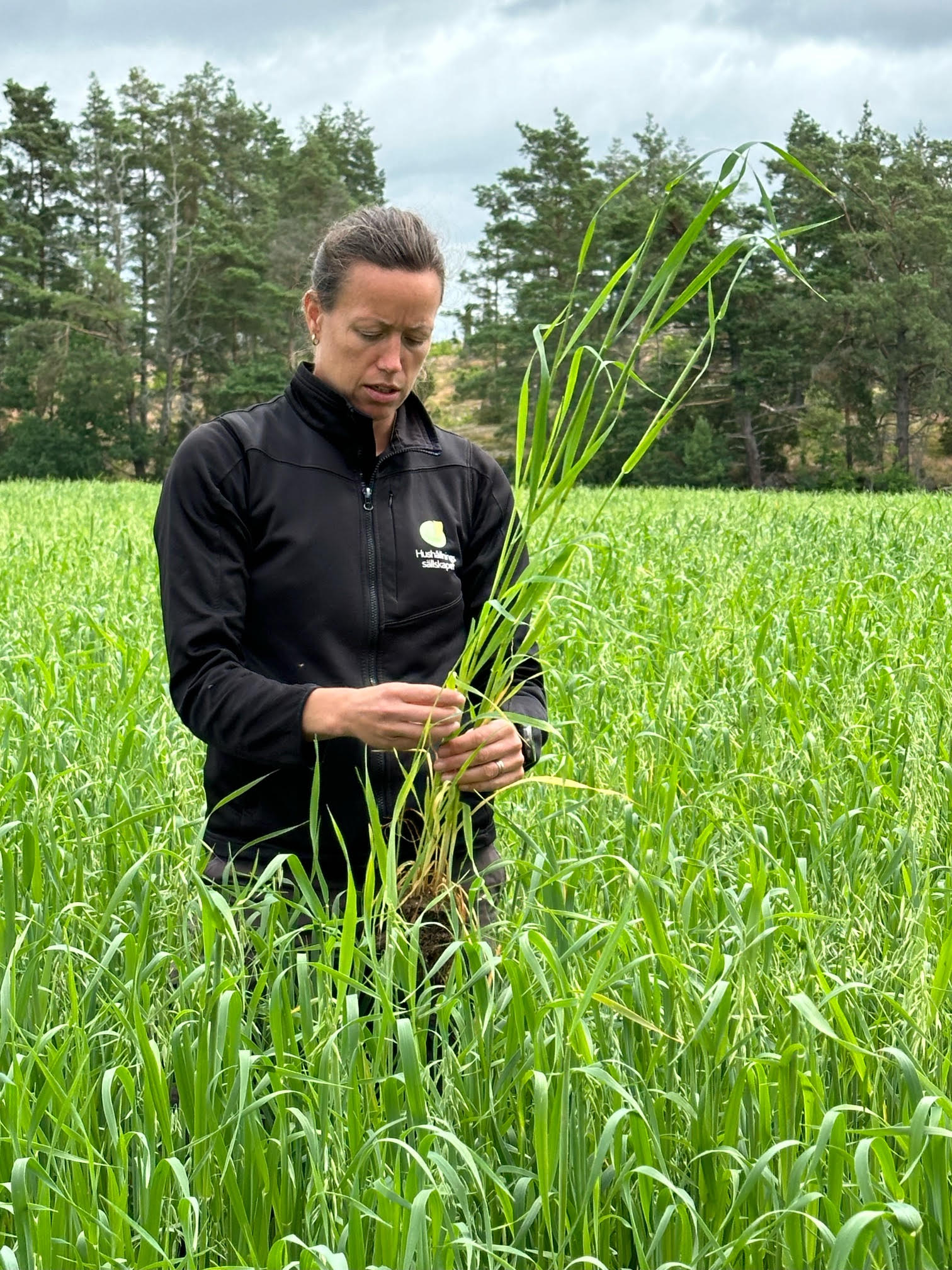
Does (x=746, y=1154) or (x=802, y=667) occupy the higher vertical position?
(x=802, y=667)

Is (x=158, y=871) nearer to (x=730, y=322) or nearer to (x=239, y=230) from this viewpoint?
(x=730, y=322)

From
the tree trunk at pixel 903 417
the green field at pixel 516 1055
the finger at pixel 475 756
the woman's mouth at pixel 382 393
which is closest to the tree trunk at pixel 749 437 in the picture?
the tree trunk at pixel 903 417

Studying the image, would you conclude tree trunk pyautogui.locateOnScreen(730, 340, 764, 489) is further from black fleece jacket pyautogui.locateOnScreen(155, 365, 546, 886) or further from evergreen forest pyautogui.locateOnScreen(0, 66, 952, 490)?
black fleece jacket pyautogui.locateOnScreen(155, 365, 546, 886)

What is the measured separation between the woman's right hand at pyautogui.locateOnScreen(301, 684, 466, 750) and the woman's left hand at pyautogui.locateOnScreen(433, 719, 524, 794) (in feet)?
0.08

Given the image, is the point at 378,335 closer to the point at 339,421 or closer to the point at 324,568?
the point at 339,421

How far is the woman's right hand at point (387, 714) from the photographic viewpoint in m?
1.84

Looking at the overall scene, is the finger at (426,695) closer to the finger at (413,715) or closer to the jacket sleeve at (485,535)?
the finger at (413,715)

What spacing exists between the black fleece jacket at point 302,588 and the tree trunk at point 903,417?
120ft

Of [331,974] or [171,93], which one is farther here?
[171,93]

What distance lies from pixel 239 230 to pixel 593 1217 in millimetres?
44476

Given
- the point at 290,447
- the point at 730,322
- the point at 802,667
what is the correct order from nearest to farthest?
the point at 290,447 → the point at 802,667 → the point at 730,322

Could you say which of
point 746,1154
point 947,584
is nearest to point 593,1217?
point 746,1154

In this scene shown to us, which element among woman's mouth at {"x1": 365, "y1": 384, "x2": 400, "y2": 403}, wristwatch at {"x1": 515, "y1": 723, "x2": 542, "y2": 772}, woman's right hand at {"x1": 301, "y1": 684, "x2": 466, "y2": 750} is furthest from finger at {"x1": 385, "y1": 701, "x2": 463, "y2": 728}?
woman's mouth at {"x1": 365, "y1": 384, "x2": 400, "y2": 403}

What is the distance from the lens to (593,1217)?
1693 mm
